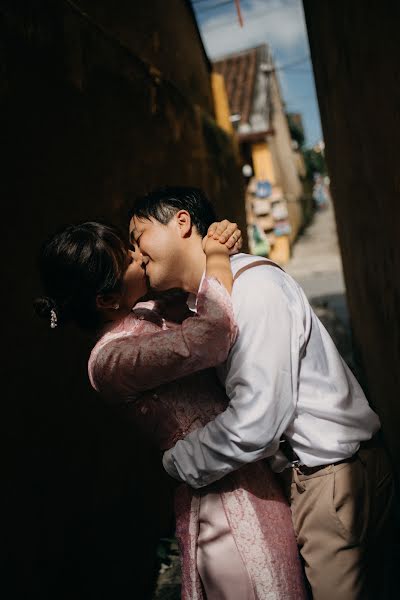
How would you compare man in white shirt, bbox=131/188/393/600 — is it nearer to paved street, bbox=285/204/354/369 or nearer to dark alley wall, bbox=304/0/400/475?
dark alley wall, bbox=304/0/400/475

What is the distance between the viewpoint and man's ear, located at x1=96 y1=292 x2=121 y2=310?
1.58m

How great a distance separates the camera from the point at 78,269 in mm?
1498

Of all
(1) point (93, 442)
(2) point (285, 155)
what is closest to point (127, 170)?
(1) point (93, 442)

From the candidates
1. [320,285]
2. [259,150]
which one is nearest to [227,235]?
[320,285]

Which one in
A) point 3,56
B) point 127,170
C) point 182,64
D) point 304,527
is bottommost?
point 304,527

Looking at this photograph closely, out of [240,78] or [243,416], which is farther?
[240,78]

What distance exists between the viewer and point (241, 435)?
1.31 metres

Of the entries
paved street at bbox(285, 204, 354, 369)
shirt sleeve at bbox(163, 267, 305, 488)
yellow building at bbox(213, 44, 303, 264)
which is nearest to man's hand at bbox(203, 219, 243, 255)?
shirt sleeve at bbox(163, 267, 305, 488)

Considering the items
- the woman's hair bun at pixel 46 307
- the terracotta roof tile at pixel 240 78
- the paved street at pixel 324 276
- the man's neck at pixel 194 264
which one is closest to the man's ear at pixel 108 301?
the woman's hair bun at pixel 46 307

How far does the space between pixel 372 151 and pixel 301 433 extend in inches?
63.0

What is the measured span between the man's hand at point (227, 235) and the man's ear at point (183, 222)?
0.10 metres

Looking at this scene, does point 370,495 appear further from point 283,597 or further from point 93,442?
point 93,442

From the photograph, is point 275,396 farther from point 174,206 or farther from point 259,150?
point 259,150

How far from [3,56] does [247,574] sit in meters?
2.13
